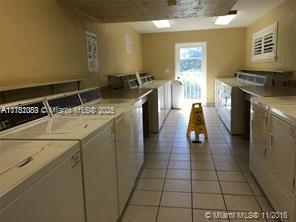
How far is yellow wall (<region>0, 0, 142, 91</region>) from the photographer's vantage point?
1.86m

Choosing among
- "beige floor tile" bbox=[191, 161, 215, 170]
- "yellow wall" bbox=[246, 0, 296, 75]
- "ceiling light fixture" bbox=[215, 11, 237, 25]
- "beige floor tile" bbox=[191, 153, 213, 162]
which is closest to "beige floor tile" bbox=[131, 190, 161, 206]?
"beige floor tile" bbox=[191, 161, 215, 170]

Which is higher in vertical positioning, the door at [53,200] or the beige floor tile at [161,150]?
the door at [53,200]

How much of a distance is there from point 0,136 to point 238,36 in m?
7.25

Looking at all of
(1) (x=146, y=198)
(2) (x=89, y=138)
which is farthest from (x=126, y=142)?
(2) (x=89, y=138)

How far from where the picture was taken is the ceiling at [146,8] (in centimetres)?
281

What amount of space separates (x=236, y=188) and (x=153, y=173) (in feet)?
3.15

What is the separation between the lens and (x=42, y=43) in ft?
7.55

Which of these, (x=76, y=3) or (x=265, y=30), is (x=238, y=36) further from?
(x=76, y=3)

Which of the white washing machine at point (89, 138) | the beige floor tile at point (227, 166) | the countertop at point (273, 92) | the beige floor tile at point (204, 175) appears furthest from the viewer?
the beige floor tile at point (227, 166)

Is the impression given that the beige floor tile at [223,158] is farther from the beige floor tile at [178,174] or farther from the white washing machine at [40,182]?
the white washing machine at [40,182]

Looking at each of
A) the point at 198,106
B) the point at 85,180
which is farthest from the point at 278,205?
the point at 198,106

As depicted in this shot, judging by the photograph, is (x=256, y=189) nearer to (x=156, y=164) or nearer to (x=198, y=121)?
(x=156, y=164)

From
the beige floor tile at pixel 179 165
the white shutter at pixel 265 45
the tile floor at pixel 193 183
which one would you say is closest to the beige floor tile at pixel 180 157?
the tile floor at pixel 193 183

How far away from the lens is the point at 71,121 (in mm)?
1760
